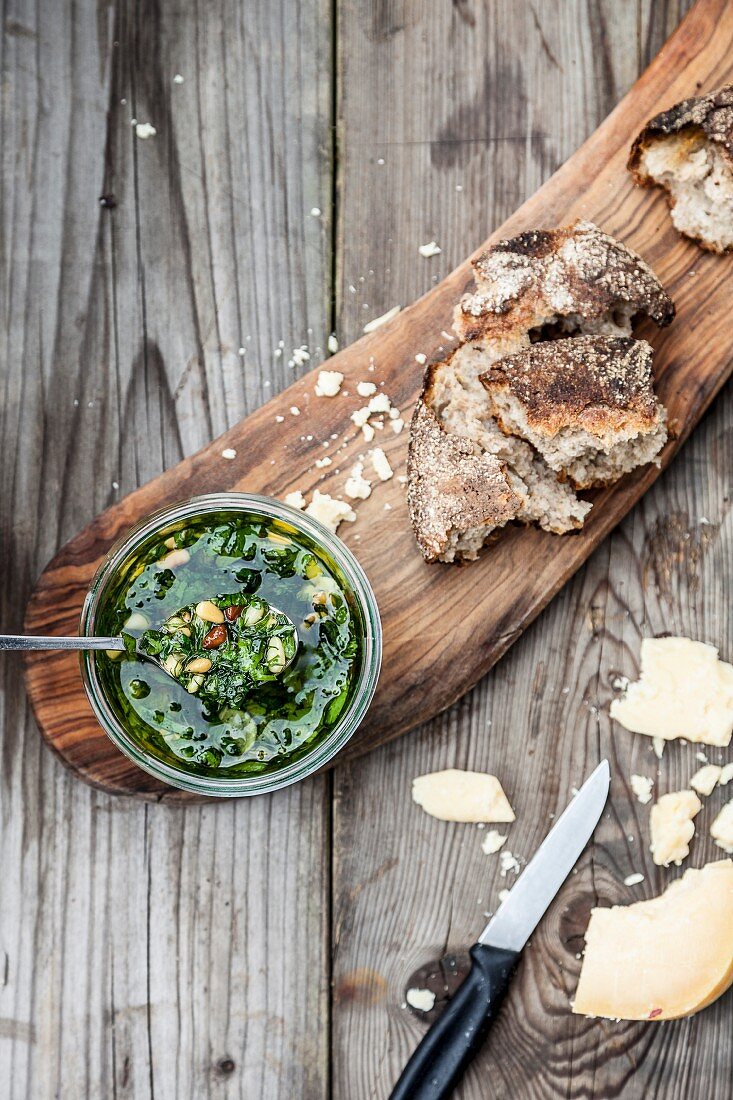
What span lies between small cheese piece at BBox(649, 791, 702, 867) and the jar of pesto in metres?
0.87

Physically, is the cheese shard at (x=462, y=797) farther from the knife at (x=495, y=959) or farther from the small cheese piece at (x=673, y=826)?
the small cheese piece at (x=673, y=826)

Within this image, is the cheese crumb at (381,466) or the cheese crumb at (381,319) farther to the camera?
the cheese crumb at (381,319)

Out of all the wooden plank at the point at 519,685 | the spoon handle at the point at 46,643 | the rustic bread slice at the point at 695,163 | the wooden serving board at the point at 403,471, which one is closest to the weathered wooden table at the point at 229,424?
the wooden plank at the point at 519,685

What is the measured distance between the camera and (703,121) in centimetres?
216

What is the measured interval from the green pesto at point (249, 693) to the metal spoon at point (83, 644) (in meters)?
0.01

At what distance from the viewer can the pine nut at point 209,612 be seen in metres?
1.93

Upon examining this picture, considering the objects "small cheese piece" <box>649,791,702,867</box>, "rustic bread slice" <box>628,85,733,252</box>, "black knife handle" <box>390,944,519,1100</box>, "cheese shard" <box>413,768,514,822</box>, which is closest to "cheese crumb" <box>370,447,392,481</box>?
"cheese shard" <box>413,768,514,822</box>

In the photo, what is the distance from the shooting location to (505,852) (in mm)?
2387

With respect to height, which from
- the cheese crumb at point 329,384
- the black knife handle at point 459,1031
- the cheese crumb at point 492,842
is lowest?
the black knife handle at point 459,1031

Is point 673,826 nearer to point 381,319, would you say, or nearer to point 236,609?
point 236,609

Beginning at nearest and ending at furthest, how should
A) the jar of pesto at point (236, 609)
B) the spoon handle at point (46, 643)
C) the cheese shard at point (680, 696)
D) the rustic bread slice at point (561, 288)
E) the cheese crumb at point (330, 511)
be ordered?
1. the spoon handle at point (46, 643)
2. the jar of pesto at point (236, 609)
3. the rustic bread slice at point (561, 288)
4. the cheese crumb at point (330, 511)
5. the cheese shard at point (680, 696)

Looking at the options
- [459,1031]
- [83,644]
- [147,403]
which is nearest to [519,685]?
[459,1031]

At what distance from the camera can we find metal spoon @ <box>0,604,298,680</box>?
1.89 metres

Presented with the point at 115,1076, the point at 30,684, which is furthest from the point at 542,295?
the point at 115,1076
